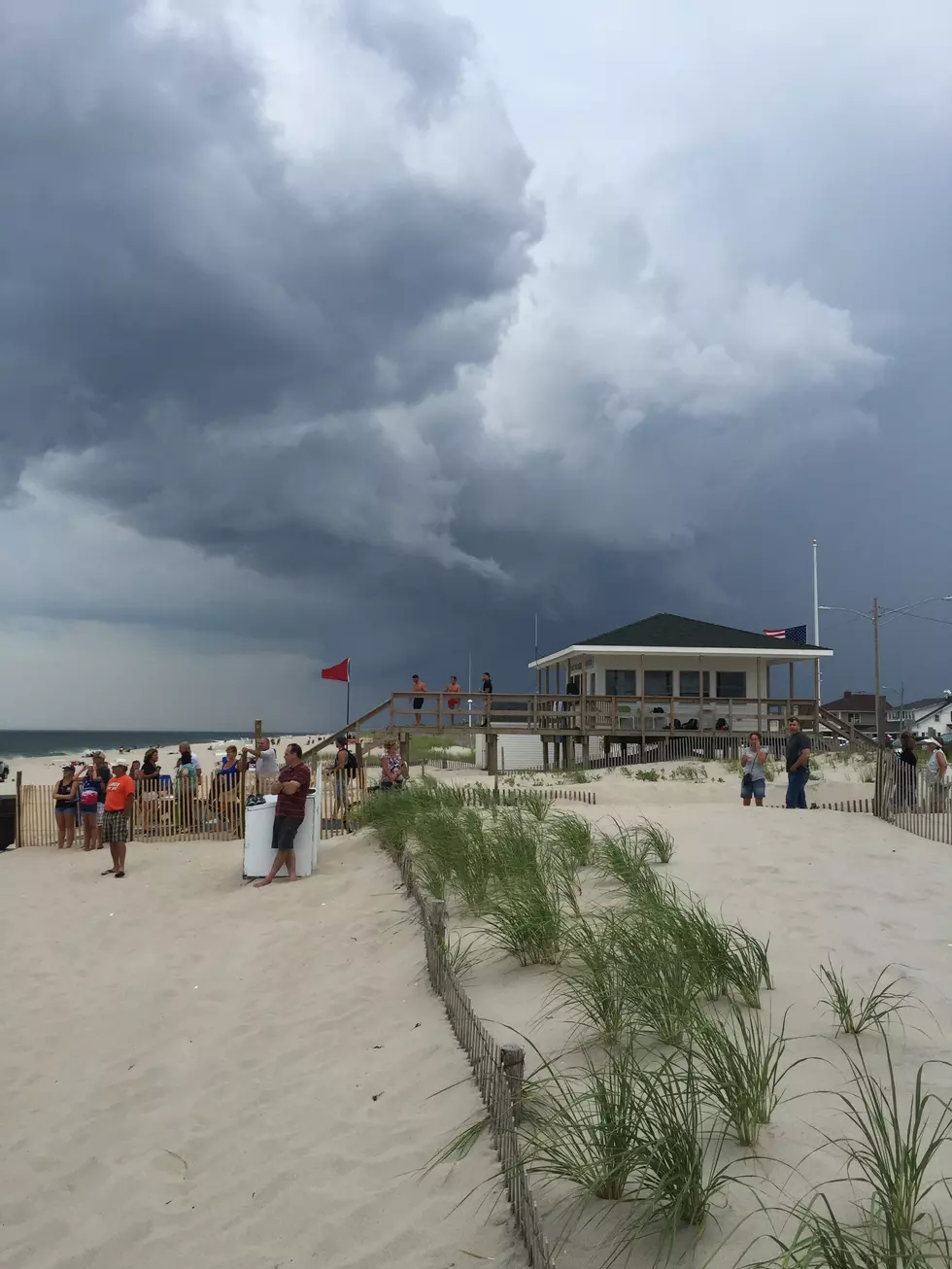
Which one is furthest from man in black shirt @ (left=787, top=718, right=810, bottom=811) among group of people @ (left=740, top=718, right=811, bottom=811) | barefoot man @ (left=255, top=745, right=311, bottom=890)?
barefoot man @ (left=255, top=745, right=311, bottom=890)

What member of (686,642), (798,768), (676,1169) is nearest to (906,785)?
(798,768)

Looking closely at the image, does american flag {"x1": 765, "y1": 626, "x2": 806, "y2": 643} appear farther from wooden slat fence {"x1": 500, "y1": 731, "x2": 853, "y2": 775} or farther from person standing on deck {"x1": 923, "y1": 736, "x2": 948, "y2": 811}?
person standing on deck {"x1": 923, "y1": 736, "x2": 948, "y2": 811}

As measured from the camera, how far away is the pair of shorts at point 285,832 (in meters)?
11.1

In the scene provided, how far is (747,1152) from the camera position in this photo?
3471 millimetres

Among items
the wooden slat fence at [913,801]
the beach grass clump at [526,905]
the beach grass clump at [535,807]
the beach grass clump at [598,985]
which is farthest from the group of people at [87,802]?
the wooden slat fence at [913,801]

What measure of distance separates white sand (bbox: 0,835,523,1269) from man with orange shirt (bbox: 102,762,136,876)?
249 centimetres

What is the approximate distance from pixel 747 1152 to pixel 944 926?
4.28 metres

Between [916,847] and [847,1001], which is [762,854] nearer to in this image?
[916,847]

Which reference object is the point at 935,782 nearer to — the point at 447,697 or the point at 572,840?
the point at 572,840

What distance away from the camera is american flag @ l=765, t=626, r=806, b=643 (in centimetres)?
3372

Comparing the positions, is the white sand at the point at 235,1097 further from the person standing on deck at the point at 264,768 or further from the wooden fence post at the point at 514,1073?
the person standing on deck at the point at 264,768

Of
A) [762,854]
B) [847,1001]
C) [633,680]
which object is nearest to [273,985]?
[847,1001]

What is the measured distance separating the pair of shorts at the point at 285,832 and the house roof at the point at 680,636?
66.5ft

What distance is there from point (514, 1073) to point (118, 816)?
1039 centimetres
